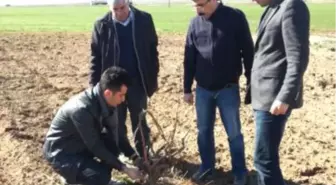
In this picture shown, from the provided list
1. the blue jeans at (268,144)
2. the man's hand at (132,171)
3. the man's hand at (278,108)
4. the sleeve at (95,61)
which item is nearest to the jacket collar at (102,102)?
the man's hand at (132,171)

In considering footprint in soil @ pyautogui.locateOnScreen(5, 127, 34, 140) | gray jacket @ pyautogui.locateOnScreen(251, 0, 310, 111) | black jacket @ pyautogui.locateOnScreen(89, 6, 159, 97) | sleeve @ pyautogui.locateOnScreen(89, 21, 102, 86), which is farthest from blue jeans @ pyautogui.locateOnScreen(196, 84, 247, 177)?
footprint in soil @ pyautogui.locateOnScreen(5, 127, 34, 140)

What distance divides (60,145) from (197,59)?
146 cm

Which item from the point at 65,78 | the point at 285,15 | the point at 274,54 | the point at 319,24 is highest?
the point at 285,15

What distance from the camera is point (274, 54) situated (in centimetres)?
439

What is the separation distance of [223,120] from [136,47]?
106cm

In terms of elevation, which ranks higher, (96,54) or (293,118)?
(96,54)

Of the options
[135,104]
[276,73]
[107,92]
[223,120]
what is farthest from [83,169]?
[276,73]

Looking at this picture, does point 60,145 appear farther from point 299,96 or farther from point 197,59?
point 299,96

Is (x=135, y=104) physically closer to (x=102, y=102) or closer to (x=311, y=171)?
(x=102, y=102)

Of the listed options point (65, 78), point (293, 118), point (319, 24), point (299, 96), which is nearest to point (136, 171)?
point (299, 96)

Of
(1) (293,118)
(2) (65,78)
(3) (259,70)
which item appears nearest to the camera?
(3) (259,70)

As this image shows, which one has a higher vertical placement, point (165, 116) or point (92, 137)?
point (92, 137)

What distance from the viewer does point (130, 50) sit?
5.77 meters

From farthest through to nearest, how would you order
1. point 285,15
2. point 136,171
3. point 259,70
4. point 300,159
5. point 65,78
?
point 65,78
point 300,159
point 136,171
point 259,70
point 285,15
